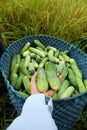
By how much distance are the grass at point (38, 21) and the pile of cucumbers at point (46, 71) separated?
0.28m

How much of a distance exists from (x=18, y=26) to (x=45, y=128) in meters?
1.43

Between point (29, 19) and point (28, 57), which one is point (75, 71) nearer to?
point (28, 57)

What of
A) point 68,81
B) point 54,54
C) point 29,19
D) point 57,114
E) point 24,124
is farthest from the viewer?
point 29,19

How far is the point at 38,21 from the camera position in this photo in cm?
290

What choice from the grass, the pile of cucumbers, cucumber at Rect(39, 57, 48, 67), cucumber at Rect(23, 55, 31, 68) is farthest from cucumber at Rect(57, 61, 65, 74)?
the grass

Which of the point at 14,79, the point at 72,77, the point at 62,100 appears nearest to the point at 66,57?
the point at 72,77

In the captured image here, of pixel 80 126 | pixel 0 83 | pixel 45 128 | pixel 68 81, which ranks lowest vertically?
pixel 80 126

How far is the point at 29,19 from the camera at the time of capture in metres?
2.87

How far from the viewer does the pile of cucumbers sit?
7.09ft

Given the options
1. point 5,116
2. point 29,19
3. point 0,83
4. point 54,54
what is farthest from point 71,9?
point 5,116

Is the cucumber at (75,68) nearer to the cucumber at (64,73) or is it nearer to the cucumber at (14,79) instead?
the cucumber at (64,73)

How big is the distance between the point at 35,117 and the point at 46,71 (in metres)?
0.66

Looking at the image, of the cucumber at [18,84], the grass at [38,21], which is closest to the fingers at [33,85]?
the cucumber at [18,84]

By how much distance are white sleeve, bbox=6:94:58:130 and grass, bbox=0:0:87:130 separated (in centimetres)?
97
